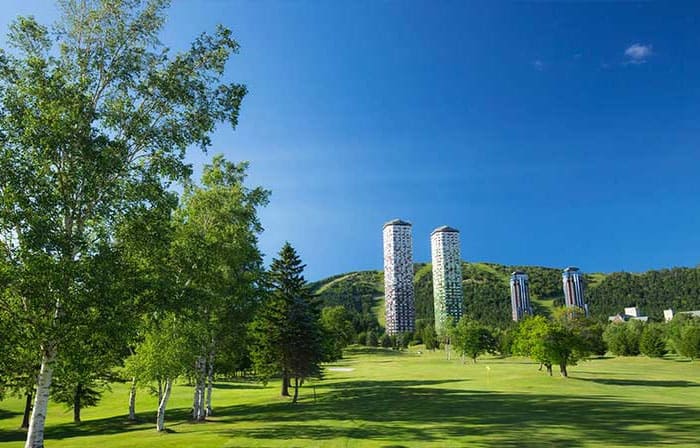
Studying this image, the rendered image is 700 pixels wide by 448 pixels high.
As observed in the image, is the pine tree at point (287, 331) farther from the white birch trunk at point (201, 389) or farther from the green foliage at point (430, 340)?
the green foliage at point (430, 340)

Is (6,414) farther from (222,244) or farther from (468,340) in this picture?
(468,340)

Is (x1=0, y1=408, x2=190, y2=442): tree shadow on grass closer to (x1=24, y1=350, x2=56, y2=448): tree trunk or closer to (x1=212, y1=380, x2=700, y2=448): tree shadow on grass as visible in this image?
(x1=212, y1=380, x2=700, y2=448): tree shadow on grass

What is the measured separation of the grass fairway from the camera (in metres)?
21.4

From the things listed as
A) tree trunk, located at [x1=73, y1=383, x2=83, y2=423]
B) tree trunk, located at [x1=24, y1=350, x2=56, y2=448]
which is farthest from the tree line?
tree trunk, located at [x1=73, y1=383, x2=83, y2=423]

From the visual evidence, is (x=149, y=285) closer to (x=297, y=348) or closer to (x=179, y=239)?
(x=179, y=239)

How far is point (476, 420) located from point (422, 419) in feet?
10.4

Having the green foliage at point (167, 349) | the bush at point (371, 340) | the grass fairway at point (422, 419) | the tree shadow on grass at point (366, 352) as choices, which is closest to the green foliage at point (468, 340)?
the grass fairway at point (422, 419)

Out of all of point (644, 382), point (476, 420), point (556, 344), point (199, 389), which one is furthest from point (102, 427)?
point (644, 382)

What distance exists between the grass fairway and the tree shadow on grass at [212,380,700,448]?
0.05 meters

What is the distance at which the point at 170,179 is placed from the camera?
61.0ft

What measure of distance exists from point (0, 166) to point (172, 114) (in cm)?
609

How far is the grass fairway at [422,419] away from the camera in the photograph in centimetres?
2144

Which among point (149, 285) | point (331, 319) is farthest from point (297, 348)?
point (331, 319)

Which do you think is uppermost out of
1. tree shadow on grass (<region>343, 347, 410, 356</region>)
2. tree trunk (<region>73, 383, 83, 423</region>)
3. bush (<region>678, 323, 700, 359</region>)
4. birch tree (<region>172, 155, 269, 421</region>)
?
birch tree (<region>172, 155, 269, 421</region>)
